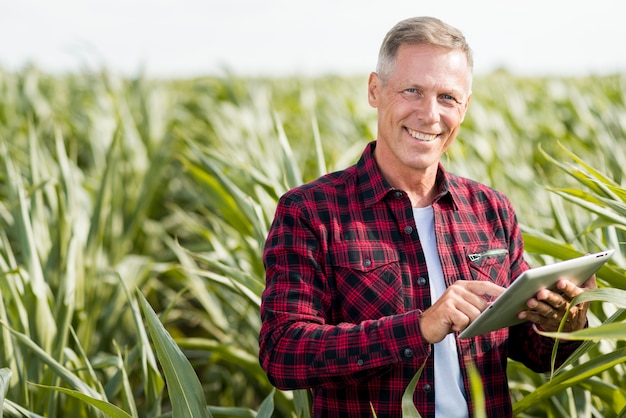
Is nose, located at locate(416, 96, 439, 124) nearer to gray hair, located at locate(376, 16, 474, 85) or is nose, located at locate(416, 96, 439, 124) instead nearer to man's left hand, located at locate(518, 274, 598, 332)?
gray hair, located at locate(376, 16, 474, 85)

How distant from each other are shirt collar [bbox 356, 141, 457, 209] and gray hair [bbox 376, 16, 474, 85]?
0.14 metres

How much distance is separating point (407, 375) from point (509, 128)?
3154 mm

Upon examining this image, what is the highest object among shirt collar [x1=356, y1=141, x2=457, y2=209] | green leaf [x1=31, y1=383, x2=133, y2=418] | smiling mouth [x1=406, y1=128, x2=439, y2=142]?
smiling mouth [x1=406, y1=128, x2=439, y2=142]

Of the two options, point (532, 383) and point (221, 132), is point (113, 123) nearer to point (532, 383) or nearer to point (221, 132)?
point (221, 132)

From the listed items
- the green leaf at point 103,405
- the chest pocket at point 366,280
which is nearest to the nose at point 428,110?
the chest pocket at point 366,280

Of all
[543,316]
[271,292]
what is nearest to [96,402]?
[271,292]

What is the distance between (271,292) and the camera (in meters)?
1.33

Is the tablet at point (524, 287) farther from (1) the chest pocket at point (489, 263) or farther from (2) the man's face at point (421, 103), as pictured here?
(2) the man's face at point (421, 103)

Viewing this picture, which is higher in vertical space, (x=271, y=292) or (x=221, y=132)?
(x=221, y=132)

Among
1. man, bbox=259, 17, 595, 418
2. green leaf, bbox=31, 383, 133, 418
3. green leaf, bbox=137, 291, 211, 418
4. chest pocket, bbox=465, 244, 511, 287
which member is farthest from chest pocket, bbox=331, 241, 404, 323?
green leaf, bbox=31, 383, 133, 418

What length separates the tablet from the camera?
1.10 metres

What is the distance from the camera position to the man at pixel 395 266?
1265mm

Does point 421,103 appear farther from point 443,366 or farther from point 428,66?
point 443,366

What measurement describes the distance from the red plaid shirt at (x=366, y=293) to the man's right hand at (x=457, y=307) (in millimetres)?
36
